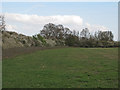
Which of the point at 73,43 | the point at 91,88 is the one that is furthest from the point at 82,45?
the point at 91,88

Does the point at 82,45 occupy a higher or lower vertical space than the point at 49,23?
lower

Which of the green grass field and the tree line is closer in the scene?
the green grass field

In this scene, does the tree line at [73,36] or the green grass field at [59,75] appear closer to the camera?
the green grass field at [59,75]

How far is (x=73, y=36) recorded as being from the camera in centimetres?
7675

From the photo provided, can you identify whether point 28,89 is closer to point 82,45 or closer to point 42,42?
point 42,42

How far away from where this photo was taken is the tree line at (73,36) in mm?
74188

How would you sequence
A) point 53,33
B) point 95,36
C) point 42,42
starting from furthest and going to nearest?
point 95,36 < point 53,33 < point 42,42

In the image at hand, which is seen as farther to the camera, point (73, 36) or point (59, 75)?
point (73, 36)

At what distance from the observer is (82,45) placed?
74000 millimetres

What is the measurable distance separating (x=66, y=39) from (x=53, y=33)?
269 inches

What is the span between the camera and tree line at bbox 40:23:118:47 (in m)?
74.2

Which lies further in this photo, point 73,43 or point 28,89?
point 73,43

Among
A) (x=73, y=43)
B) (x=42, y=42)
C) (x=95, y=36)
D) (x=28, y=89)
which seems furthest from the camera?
(x=95, y=36)

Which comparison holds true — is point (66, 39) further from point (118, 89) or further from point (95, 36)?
point (118, 89)
